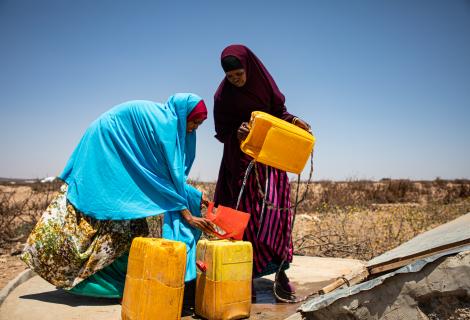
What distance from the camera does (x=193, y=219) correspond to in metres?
3.14

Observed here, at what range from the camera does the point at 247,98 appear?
356 cm

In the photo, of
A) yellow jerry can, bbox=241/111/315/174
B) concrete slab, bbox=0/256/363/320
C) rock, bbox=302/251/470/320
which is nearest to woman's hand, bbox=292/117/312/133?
yellow jerry can, bbox=241/111/315/174

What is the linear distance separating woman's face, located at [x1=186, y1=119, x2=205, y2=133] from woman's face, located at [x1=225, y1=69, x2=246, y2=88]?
43cm

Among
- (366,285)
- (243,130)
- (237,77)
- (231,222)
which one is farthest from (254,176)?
(366,285)

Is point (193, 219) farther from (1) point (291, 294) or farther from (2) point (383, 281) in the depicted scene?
(2) point (383, 281)

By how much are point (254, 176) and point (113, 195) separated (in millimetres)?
1206

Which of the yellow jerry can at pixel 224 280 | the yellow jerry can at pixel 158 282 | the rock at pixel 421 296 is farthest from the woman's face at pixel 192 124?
the rock at pixel 421 296

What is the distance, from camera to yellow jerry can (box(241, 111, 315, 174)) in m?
3.13

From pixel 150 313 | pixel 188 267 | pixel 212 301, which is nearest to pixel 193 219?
pixel 188 267

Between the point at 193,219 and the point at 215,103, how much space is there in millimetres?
1139

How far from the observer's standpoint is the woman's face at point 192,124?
339 centimetres

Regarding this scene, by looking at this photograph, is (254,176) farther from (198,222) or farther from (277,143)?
(198,222)

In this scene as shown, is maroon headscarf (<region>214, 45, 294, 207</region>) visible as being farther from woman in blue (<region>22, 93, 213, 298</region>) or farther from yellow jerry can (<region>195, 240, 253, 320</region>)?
yellow jerry can (<region>195, 240, 253, 320</region>)

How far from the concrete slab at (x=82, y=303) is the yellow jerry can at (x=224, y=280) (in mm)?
211
